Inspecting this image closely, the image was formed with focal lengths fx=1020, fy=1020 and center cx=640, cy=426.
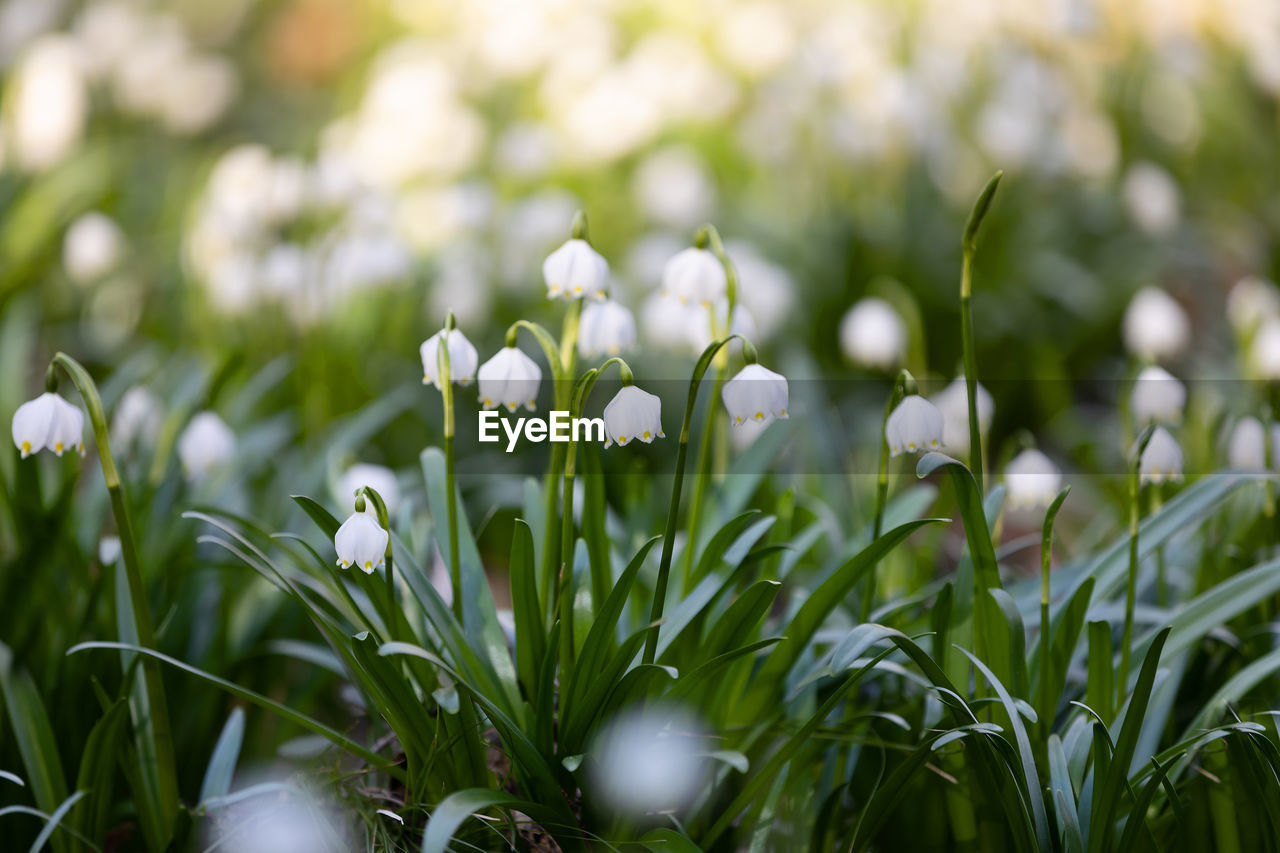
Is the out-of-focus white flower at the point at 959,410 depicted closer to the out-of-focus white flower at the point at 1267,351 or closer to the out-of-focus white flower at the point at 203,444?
the out-of-focus white flower at the point at 1267,351

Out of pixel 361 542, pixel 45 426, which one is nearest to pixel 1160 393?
pixel 361 542

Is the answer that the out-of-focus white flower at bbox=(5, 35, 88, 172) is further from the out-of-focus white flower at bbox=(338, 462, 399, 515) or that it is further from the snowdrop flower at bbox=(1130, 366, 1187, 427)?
the snowdrop flower at bbox=(1130, 366, 1187, 427)

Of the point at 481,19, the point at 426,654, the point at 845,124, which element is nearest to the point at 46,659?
the point at 426,654

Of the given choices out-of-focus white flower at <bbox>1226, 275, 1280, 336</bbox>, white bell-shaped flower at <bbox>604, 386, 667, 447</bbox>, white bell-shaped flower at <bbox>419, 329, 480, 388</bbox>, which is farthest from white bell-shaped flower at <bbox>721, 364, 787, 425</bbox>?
out-of-focus white flower at <bbox>1226, 275, 1280, 336</bbox>

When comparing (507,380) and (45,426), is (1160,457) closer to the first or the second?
(507,380)

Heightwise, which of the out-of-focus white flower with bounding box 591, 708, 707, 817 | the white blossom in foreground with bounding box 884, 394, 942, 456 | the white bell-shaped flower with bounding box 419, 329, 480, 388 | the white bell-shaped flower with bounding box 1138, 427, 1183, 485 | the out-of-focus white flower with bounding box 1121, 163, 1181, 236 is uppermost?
the out-of-focus white flower with bounding box 1121, 163, 1181, 236

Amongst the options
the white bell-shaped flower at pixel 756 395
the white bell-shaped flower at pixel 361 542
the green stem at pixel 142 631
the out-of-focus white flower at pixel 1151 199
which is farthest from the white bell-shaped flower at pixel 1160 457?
the out-of-focus white flower at pixel 1151 199

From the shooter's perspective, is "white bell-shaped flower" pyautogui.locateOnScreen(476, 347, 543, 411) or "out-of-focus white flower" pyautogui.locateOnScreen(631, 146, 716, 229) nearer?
"white bell-shaped flower" pyautogui.locateOnScreen(476, 347, 543, 411)
